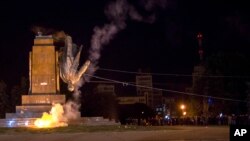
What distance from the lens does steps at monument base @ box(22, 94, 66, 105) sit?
1280 inches

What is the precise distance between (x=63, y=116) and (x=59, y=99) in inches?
44.4

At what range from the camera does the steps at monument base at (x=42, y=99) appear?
32.5 metres

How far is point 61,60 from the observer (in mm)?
33750

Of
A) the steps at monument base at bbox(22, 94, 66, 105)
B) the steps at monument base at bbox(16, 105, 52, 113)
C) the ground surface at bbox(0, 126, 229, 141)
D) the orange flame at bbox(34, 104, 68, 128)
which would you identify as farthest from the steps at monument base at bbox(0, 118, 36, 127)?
the ground surface at bbox(0, 126, 229, 141)

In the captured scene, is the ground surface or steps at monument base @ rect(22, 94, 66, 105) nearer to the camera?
the ground surface

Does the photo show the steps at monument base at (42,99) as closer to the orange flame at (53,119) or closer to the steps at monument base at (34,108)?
the steps at monument base at (34,108)

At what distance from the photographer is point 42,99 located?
107ft

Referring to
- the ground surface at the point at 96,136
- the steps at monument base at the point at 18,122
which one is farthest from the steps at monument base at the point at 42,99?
the ground surface at the point at 96,136

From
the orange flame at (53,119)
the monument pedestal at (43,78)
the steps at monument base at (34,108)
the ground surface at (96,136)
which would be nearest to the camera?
the ground surface at (96,136)

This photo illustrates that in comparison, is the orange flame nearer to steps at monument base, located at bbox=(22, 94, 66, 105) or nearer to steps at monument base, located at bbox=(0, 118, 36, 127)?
steps at monument base, located at bbox=(0, 118, 36, 127)

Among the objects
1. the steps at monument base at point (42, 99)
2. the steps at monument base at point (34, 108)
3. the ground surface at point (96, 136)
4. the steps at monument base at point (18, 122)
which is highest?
the steps at monument base at point (42, 99)

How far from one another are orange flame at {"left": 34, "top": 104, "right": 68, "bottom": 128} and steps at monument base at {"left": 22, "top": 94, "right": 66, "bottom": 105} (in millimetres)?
574

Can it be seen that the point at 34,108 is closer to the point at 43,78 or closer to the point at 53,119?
the point at 53,119

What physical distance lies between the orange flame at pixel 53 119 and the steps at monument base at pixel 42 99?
57 cm
